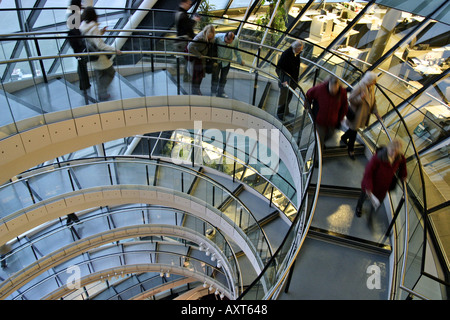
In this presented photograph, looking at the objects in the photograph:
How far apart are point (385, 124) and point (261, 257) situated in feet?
19.7

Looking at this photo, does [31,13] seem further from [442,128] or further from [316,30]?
[442,128]

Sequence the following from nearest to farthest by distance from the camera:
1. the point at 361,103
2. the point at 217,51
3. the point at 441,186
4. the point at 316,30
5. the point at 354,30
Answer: the point at 361,103 → the point at 441,186 → the point at 217,51 → the point at 354,30 → the point at 316,30

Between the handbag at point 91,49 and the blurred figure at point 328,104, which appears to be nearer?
the blurred figure at point 328,104

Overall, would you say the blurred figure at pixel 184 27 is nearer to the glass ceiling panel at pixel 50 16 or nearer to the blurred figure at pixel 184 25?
the blurred figure at pixel 184 25

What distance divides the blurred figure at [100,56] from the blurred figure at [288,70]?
4.04 m

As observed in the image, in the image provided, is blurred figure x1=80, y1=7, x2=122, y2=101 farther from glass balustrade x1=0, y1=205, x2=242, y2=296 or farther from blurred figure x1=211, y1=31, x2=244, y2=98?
glass balustrade x1=0, y1=205, x2=242, y2=296

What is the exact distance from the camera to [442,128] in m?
9.44

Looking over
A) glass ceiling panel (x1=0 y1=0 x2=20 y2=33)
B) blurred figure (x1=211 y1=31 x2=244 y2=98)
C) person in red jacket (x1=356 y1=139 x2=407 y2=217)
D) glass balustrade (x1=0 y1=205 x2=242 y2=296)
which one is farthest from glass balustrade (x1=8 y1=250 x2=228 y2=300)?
person in red jacket (x1=356 y1=139 x2=407 y2=217)

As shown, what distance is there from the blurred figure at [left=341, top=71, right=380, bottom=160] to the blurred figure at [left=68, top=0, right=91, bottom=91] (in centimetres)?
616

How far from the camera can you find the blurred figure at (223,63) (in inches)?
398

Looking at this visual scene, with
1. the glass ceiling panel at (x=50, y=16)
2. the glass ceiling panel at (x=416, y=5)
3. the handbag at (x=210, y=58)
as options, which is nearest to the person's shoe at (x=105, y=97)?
the handbag at (x=210, y=58)

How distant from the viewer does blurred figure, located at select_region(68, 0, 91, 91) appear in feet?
29.8

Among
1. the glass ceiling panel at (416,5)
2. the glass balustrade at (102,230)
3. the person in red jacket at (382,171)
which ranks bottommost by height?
the person in red jacket at (382,171)

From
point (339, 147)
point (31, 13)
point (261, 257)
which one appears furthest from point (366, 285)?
point (31, 13)
